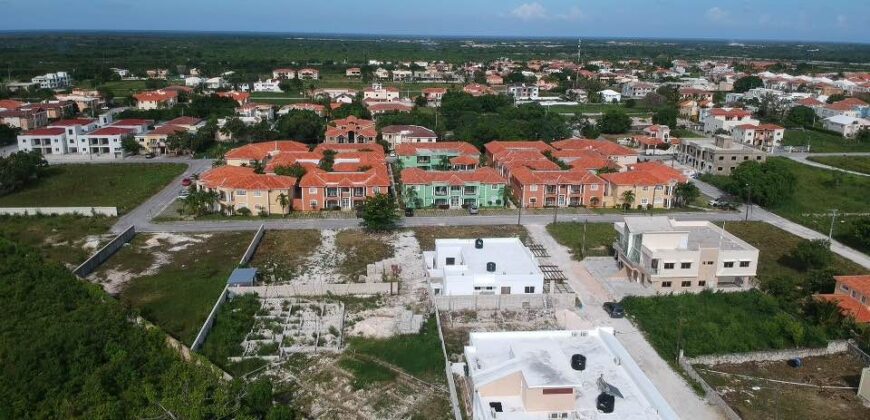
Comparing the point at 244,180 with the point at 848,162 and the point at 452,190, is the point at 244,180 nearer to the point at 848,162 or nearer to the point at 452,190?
the point at 452,190

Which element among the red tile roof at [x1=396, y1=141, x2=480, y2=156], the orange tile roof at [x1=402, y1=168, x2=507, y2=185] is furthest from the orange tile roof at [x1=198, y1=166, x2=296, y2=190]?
the red tile roof at [x1=396, y1=141, x2=480, y2=156]

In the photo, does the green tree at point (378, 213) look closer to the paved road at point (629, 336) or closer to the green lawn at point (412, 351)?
the paved road at point (629, 336)

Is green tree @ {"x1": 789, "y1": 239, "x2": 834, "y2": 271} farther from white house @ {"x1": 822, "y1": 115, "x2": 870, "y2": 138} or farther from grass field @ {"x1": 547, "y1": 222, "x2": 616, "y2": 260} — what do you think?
white house @ {"x1": 822, "y1": 115, "x2": 870, "y2": 138}

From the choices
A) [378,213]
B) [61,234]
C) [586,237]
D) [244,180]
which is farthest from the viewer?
[244,180]

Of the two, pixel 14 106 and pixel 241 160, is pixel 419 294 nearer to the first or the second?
pixel 241 160

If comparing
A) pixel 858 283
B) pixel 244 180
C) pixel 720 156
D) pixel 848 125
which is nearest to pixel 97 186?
pixel 244 180

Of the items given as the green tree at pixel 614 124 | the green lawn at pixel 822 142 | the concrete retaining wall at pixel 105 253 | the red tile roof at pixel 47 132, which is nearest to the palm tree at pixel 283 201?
the concrete retaining wall at pixel 105 253
